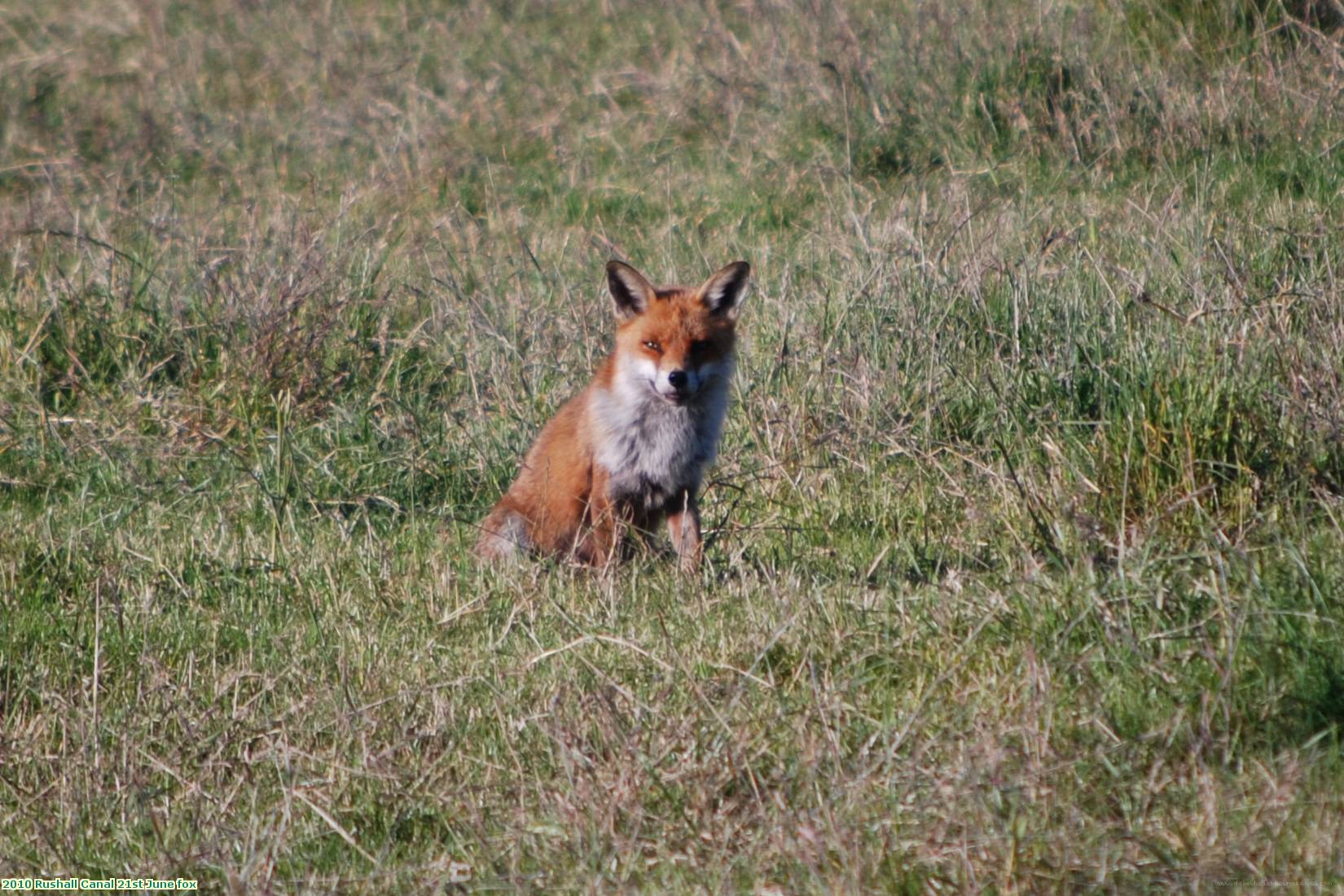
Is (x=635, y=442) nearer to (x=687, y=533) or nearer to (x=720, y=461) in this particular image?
(x=687, y=533)

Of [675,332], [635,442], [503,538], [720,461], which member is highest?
[675,332]

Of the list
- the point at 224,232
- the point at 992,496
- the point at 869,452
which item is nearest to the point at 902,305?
the point at 869,452

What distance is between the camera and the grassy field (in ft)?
10.3

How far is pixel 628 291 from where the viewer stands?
5.82 metres

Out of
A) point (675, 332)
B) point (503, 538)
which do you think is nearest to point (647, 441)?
point (675, 332)

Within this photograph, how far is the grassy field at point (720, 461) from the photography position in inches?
123

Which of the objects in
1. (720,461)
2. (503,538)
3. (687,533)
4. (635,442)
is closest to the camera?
(687,533)

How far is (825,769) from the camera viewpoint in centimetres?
325

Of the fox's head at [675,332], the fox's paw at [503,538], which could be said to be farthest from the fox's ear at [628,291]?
the fox's paw at [503,538]

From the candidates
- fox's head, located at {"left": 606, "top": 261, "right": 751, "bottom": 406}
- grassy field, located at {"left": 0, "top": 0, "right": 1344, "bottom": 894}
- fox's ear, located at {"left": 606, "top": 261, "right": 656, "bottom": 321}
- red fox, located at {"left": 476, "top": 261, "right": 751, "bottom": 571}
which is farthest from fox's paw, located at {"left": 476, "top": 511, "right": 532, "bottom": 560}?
fox's ear, located at {"left": 606, "top": 261, "right": 656, "bottom": 321}

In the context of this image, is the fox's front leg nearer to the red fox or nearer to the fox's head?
the red fox

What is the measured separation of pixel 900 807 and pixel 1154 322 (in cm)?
351

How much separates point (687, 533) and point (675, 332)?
85 centimetres

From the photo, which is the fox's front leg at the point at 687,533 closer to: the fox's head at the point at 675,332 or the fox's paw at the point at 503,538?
the fox's head at the point at 675,332
